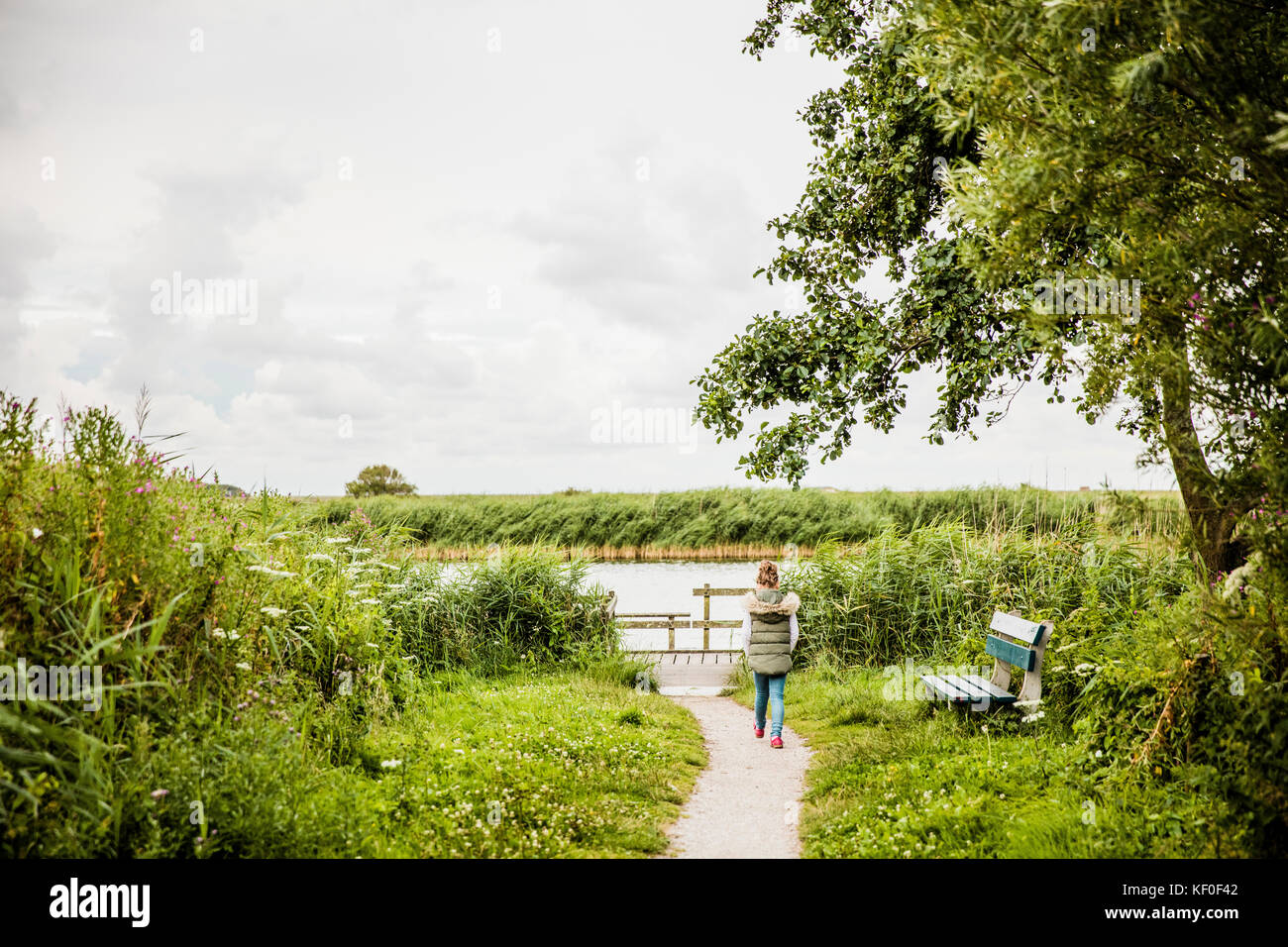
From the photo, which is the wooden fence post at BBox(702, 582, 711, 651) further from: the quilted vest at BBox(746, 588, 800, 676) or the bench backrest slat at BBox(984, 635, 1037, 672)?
the bench backrest slat at BBox(984, 635, 1037, 672)

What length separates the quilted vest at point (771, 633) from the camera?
27.5 ft

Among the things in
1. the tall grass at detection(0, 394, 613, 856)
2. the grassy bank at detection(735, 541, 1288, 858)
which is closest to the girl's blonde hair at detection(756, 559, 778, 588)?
the grassy bank at detection(735, 541, 1288, 858)

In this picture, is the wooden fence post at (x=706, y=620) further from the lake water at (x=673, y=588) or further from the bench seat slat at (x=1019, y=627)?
the bench seat slat at (x=1019, y=627)

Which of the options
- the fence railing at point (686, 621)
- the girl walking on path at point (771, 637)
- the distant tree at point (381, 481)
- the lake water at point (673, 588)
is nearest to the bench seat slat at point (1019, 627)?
the girl walking on path at point (771, 637)

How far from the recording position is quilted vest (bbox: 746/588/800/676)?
27.5 ft

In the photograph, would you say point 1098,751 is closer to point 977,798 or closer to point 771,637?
point 977,798

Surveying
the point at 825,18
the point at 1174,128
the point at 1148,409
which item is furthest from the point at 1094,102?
the point at 825,18

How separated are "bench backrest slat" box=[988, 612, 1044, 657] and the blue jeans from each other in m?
2.15

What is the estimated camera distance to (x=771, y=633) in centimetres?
845

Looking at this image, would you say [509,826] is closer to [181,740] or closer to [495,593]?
[181,740]

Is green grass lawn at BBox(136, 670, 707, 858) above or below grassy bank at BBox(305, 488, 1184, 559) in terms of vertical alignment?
below

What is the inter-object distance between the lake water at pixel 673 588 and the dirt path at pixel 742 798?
401 cm

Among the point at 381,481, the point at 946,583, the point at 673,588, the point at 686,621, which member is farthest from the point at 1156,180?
the point at 381,481

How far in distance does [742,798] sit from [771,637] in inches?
78.1
